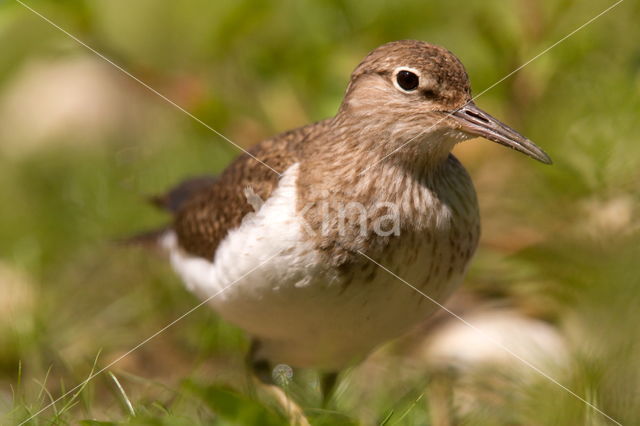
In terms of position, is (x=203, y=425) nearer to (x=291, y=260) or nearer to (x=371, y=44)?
(x=291, y=260)

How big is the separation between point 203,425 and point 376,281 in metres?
0.80

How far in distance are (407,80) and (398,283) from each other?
757 mm

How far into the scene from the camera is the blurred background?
12.6 ft

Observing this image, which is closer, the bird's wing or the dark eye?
the dark eye

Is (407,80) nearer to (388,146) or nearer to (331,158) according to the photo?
(388,146)

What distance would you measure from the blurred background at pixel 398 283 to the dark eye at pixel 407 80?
1.02 metres

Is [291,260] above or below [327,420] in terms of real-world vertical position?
above

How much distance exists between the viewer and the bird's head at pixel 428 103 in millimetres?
3471

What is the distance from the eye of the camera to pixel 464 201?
12.1 ft

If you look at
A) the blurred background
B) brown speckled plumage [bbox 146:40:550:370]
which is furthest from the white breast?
the blurred background

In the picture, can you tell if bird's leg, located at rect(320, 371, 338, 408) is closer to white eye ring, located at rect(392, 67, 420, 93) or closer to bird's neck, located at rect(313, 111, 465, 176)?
bird's neck, located at rect(313, 111, 465, 176)

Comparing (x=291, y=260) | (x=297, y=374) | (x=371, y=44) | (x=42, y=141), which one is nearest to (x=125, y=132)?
(x=42, y=141)

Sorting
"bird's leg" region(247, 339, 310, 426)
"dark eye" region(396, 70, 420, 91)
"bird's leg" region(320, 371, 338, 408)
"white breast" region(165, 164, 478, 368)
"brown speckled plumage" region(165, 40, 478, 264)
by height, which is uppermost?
"dark eye" region(396, 70, 420, 91)

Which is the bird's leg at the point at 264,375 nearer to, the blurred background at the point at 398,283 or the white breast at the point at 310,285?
the blurred background at the point at 398,283
